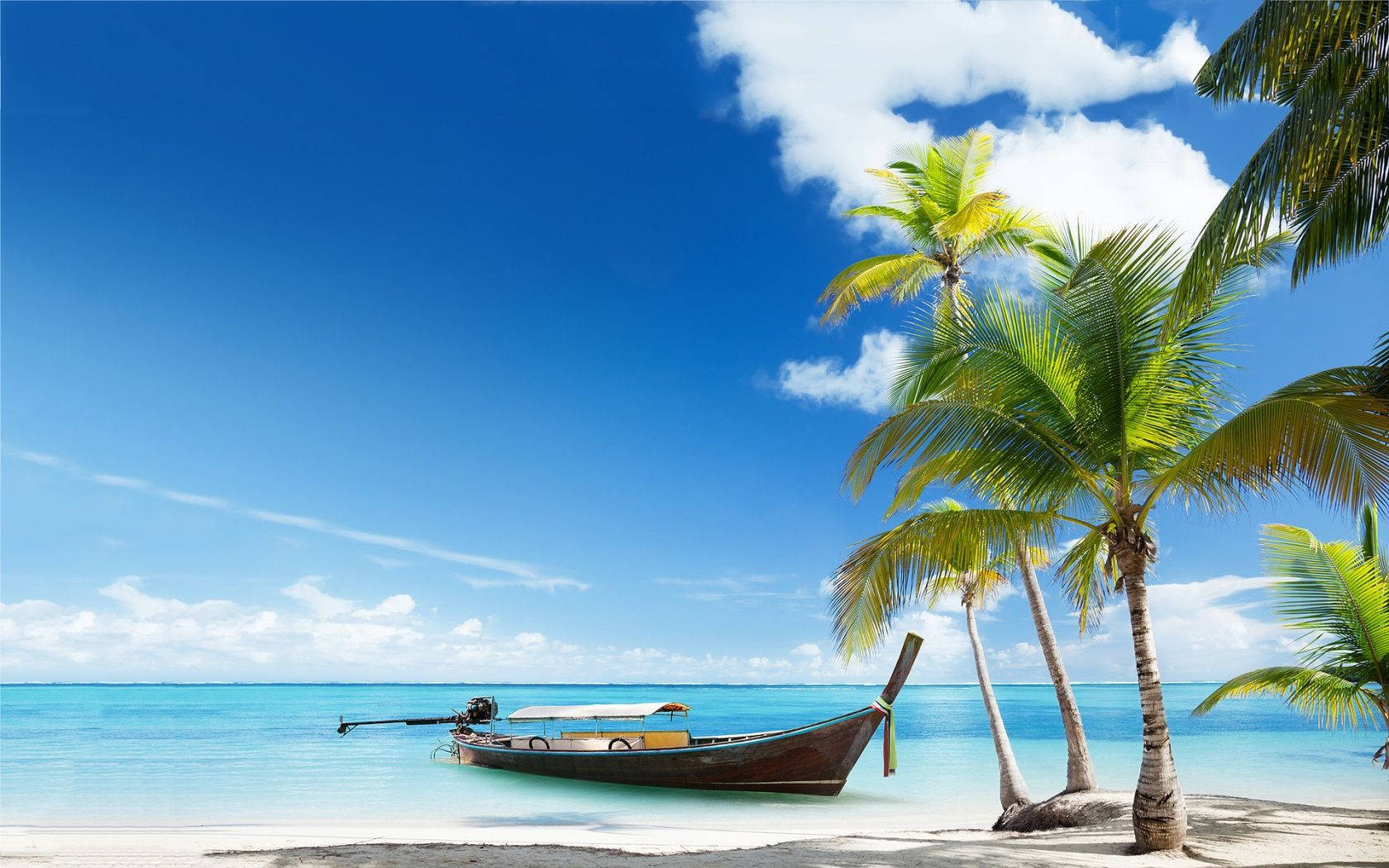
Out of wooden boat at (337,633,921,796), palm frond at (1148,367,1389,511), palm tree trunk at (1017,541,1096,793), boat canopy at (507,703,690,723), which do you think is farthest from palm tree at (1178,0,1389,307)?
boat canopy at (507,703,690,723)

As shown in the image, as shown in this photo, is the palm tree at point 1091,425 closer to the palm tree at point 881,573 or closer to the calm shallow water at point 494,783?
the palm tree at point 881,573

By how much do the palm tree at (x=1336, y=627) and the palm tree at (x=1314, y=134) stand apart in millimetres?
4159

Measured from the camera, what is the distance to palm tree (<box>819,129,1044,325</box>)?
13.1 m

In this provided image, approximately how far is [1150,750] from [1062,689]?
12.4 feet

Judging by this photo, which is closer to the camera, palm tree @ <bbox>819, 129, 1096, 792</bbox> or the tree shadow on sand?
the tree shadow on sand

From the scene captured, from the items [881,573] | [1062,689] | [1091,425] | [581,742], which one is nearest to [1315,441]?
[1091,425]

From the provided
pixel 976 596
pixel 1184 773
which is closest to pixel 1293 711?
pixel 1184 773

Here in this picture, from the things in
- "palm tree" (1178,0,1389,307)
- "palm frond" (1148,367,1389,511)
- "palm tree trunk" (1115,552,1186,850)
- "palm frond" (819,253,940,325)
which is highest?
"palm frond" (819,253,940,325)

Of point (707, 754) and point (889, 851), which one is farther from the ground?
point (889, 851)

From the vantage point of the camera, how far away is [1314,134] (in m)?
5.15

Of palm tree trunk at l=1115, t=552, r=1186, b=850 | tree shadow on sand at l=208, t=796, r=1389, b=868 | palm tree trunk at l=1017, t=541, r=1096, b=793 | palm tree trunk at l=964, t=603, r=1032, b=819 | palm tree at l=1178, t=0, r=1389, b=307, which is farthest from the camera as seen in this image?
palm tree trunk at l=964, t=603, r=1032, b=819

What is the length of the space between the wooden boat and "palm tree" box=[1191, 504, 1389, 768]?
5.99 metres

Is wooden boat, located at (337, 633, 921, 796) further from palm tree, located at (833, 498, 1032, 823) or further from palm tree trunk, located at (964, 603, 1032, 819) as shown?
palm tree, located at (833, 498, 1032, 823)

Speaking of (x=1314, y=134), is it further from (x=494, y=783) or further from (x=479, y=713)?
(x=479, y=713)
